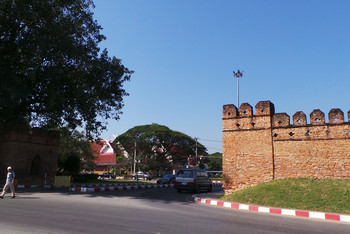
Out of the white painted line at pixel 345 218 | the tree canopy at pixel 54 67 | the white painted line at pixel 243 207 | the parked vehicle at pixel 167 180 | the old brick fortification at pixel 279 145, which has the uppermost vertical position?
the tree canopy at pixel 54 67

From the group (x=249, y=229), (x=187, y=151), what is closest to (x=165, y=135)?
(x=187, y=151)

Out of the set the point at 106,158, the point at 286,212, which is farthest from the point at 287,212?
the point at 106,158

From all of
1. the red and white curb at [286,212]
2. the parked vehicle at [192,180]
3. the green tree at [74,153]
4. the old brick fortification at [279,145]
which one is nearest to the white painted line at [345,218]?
the red and white curb at [286,212]

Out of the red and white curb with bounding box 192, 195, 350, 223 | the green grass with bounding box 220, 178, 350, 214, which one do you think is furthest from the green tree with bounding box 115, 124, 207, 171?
the red and white curb with bounding box 192, 195, 350, 223

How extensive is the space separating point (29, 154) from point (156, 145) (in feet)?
101

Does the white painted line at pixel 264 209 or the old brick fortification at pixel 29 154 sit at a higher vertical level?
the old brick fortification at pixel 29 154

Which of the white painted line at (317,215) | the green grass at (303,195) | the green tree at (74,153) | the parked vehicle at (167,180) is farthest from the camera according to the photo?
the green tree at (74,153)

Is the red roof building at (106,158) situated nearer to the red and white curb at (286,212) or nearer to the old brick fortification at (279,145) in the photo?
the old brick fortification at (279,145)

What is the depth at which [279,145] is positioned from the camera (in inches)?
567

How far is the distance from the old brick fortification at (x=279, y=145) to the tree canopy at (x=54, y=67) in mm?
9287

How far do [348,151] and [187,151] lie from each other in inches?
1661

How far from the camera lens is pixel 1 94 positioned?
15.5 meters

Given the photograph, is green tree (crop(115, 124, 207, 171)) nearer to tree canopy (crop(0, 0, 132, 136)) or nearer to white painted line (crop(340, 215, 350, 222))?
tree canopy (crop(0, 0, 132, 136))

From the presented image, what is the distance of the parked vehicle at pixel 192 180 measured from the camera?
1806 cm
